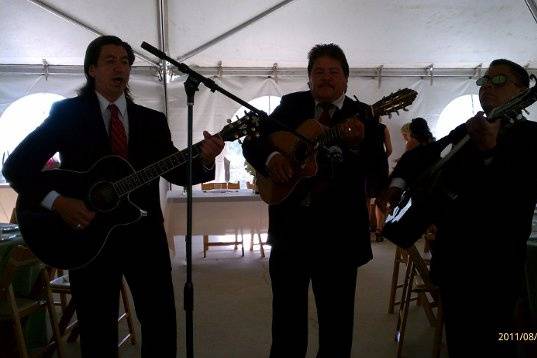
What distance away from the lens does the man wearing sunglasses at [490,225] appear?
1.60 meters

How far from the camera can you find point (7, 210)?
705cm

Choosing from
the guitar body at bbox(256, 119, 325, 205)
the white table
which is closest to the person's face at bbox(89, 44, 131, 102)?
the guitar body at bbox(256, 119, 325, 205)

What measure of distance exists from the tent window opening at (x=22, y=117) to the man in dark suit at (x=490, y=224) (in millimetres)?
6510

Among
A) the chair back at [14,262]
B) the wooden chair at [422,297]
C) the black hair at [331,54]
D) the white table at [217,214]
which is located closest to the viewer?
the black hair at [331,54]

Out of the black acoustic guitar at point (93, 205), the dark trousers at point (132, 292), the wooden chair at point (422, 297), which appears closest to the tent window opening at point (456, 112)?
the wooden chair at point (422, 297)

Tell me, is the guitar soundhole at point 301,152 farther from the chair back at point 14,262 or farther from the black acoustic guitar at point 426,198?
the chair back at point 14,262

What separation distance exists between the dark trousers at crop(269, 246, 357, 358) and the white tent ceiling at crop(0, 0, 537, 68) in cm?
441

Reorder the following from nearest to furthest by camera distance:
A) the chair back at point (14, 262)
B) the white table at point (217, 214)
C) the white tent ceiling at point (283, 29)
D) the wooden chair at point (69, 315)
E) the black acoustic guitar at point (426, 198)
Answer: the black acoustic guitar at point (426, 198) < the chair back at point (14, 262) < the wooden chair at point (69, 315) < the white table at point (217, 214) < the white tent ceiling at point (283, 29)

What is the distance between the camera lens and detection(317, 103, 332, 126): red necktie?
201 cm

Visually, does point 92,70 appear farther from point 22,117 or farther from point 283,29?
point 22,117

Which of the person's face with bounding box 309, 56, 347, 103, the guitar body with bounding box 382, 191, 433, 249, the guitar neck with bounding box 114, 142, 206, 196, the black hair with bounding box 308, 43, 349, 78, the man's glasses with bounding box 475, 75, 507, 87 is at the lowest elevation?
the guitar body with bounding box 382, 191, 433, 249

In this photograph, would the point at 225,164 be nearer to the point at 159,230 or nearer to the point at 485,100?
the point at 159,230

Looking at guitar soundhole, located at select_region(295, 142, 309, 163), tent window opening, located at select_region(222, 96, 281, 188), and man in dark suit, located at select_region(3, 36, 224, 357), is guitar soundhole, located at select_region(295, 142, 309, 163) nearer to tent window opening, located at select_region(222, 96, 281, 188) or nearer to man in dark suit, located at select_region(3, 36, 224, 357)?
man in dark suit, located at select_region(3, 36, 224, 357)

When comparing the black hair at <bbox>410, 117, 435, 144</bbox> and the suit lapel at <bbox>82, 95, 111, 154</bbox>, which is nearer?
the suit lapel at <bbox>82, 95, 111, 154</bbox>
